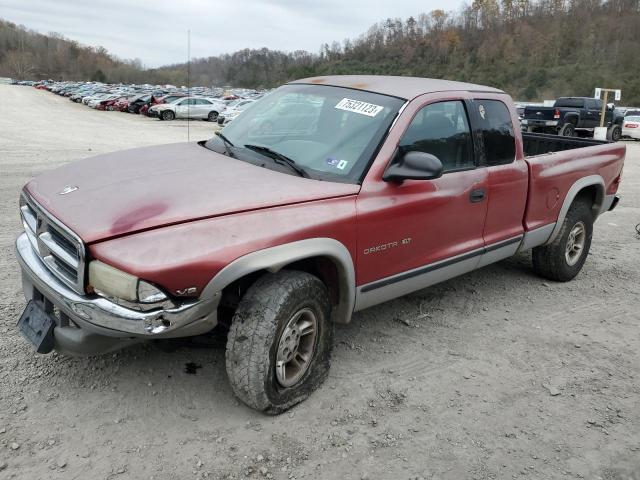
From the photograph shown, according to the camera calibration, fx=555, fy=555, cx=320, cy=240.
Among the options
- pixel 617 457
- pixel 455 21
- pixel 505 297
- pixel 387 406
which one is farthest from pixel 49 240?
pixel 455 21

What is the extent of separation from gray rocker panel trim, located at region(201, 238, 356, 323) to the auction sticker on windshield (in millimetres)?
1023

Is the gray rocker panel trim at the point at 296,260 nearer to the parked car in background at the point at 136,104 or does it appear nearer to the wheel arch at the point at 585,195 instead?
the wheel arch at the point at 585,195

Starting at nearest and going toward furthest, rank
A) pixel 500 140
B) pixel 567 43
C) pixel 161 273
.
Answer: pixel 161 273 → pixel 500 140 → pixel 567 43

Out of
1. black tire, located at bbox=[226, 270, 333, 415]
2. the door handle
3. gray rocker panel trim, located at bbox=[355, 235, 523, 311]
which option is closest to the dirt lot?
black tire, located at bbox=[226, 270, 333, 415]

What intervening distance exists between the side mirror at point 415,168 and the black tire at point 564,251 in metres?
2.54

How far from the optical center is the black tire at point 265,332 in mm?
2910

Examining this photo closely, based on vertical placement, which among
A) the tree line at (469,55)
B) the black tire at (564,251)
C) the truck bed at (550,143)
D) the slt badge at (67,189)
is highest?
the tree line at (469,55)

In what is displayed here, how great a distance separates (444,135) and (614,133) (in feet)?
78.2

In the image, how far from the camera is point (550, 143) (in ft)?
20.5

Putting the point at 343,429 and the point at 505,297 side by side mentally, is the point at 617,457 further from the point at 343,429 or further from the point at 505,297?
the point at 505,297

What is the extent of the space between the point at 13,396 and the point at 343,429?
6.15 feet

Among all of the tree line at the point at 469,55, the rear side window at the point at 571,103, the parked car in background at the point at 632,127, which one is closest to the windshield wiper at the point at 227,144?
the rear side window at the point at 571,103

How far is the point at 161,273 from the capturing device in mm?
2533

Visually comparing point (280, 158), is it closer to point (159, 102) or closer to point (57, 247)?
point (57, 247)
